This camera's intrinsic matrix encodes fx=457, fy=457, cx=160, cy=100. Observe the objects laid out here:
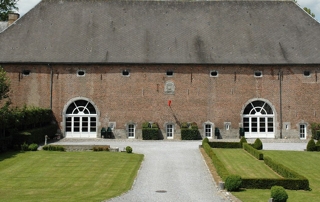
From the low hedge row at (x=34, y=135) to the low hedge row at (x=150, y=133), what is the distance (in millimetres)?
7364

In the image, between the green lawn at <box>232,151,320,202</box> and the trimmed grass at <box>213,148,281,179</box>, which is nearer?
the green lawn at <box>232,151,320,202</box>

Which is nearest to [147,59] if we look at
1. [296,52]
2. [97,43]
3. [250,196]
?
[97,43]

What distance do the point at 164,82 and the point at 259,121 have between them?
8.71 metres

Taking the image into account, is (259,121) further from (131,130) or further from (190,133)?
(131,130)

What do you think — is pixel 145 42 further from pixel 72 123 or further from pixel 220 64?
pixel 72 123

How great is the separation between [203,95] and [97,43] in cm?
1005

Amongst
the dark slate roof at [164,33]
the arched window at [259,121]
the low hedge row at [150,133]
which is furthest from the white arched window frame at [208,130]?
the dark slate roof at [164,33]

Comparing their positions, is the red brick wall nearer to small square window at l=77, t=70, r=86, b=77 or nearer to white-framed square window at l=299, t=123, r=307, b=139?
small square window at l=77, t=70, r=86, b=77

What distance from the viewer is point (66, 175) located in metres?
20.9

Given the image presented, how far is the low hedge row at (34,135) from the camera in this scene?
2931cm

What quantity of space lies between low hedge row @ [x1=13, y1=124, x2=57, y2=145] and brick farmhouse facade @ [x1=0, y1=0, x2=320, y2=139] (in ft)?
6.21

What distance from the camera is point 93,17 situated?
40.9 metres

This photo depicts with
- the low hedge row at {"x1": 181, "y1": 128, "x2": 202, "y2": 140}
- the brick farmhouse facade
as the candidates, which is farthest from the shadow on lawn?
the low hedge row at {"x1": 181, "y1": 128, "x2": 202, "y2": 140}

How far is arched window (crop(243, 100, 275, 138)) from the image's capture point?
38656 mm
